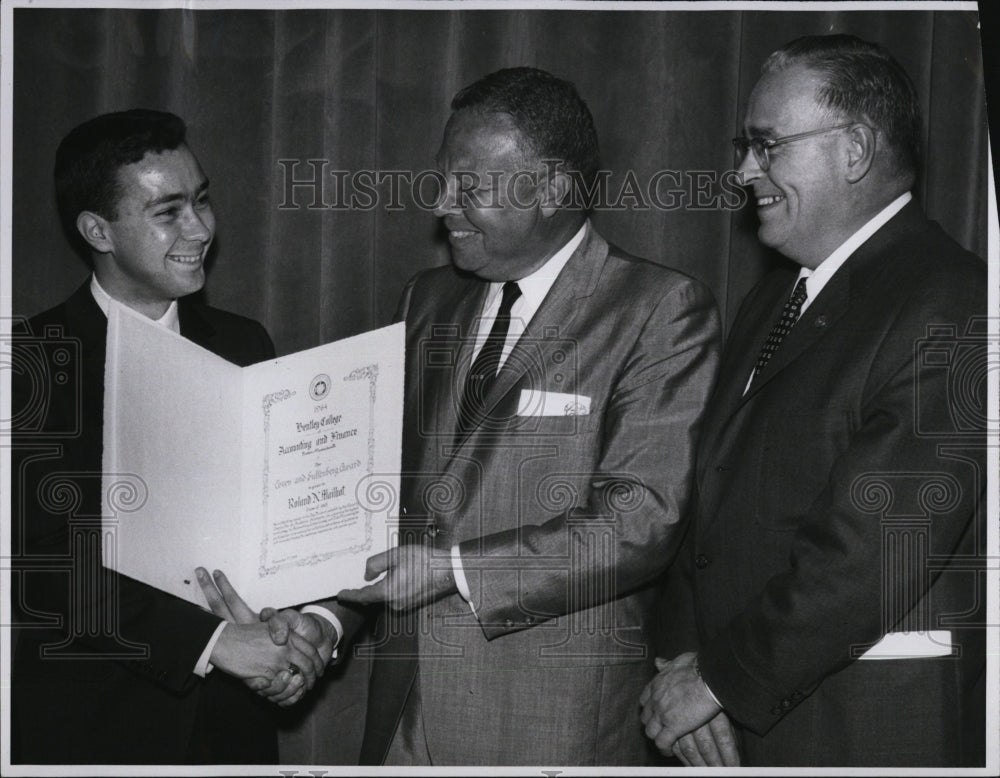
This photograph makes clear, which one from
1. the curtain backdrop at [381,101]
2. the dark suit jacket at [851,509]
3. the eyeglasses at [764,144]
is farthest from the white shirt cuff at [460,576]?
the eyeglasses at [764,144]

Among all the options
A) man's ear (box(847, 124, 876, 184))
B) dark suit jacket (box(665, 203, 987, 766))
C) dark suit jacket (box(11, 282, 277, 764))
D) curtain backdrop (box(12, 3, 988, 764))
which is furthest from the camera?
curtain backdrop (box(12, 3, 988, 764))

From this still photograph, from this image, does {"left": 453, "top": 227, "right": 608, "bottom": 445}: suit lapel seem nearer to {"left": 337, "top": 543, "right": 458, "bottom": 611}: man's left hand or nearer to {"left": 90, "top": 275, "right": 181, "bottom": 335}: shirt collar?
{"left": 337, "top": 543, "right": 458, "bottom": 611}: man's left hand

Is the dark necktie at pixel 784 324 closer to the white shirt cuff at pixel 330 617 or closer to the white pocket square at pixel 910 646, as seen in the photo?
the white pocket square at pixel 910 646

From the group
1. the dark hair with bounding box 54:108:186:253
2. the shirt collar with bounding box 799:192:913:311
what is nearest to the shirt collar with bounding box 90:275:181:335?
the dark hair with bounding box 54:108:186:253

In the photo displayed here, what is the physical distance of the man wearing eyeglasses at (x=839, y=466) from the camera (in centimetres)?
166

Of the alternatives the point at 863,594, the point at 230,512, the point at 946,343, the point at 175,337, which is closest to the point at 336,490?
the point at 230,512

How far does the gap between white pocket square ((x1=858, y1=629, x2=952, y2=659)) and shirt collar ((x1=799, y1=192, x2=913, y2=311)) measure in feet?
1.89

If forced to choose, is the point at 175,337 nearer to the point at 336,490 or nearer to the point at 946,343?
the point at 336,490

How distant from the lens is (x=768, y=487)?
1.76 m

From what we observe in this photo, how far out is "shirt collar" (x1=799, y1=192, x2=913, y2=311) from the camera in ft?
5.80

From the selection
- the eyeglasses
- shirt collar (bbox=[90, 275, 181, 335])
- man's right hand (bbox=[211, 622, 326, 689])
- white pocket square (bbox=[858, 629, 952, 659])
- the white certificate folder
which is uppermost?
the eyeglasses

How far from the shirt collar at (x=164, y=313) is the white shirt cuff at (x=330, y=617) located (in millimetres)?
593

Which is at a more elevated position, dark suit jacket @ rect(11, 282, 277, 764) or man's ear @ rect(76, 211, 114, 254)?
man's ear @ rect(76, 211, 114, 254)

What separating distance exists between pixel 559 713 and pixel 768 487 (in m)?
0.56
